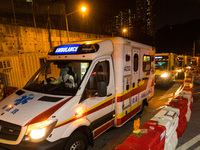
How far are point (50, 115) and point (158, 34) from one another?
81.1 m

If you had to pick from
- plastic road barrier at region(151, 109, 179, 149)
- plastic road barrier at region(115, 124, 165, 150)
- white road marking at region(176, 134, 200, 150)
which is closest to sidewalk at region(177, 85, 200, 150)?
white road marking at region(176, 134, 200, 150)

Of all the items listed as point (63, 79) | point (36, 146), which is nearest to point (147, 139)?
point (36, 146)

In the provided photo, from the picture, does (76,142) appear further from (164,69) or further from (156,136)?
(164,69)

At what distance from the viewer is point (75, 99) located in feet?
9.93

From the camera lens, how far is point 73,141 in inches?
115

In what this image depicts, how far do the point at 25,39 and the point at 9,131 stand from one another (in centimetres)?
866

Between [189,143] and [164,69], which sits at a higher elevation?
[164,69]

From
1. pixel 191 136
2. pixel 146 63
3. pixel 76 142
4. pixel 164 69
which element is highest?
pixel 146 63

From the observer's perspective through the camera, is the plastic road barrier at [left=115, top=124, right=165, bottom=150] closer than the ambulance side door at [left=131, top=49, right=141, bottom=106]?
Yes

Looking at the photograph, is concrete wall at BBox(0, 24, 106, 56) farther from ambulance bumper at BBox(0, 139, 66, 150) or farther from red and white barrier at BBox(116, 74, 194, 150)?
red and white barrier at BBox(116, 74, 194, 150)

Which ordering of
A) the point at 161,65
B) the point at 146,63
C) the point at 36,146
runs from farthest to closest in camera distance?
the point at 161,65 → the point at 146,63 → the point at 36,146

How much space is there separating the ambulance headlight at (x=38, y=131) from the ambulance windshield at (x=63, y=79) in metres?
0.82

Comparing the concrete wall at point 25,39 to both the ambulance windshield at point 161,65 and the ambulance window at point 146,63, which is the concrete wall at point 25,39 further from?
the ambulance windshield at point 161,65

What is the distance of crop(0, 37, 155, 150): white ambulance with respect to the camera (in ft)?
8.45
